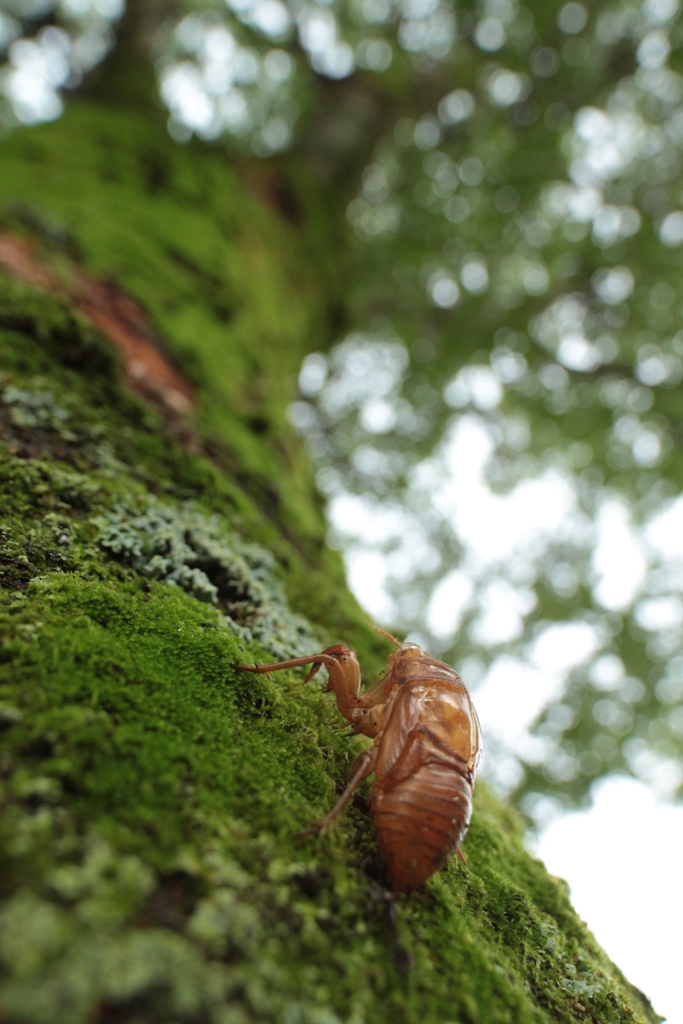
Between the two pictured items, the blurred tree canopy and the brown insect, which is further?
the blurred tree canopy

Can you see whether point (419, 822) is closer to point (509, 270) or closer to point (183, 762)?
point (183, 762)

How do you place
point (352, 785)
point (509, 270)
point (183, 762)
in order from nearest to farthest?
point (183, 762) < point (352, 785) < point (509, 270)

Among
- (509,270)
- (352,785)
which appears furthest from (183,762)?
(509,270)

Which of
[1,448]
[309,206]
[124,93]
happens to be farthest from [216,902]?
[124,93]

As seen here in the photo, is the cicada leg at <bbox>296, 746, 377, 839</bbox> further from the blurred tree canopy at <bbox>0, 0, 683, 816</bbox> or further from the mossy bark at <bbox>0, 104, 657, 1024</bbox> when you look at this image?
the blurred tree canopy at <bbox>0, 0, 683, 816</bbox>

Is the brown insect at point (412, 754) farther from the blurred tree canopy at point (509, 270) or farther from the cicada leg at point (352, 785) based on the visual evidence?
the blurred tree canopy at point (509, 270)

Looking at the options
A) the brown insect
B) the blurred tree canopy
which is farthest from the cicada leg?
the blurred tree canopy
